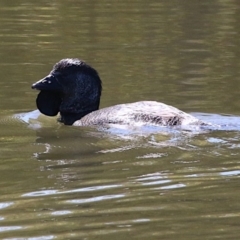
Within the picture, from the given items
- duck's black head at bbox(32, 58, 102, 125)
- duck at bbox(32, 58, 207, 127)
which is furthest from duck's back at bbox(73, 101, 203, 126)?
duck's black head at bbox(32, 58, 102, 125)

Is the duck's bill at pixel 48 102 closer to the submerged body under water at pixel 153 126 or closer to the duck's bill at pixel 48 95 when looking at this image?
the duck's bill at pixel 48 95

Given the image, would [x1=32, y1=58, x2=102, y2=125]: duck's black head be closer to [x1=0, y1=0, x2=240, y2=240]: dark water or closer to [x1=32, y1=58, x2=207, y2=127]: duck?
[x1=32, y1=58, x2=207, y2=127]: duck

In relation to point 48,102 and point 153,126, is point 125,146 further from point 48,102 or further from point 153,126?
point 48,102

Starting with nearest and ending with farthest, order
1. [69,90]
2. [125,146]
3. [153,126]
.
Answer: [125,146] < [153,126] < [69,90]

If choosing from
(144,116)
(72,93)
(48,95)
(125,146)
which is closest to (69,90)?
(72,93)

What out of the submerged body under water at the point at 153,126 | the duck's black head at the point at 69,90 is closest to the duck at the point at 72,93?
the duck's black head at the point at 69,90

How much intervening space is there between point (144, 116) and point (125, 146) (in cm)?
110

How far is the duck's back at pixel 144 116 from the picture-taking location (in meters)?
10.4

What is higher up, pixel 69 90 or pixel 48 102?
pixel 69 90

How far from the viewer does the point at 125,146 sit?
955 cm

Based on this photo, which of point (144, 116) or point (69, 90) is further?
point (69, 90)

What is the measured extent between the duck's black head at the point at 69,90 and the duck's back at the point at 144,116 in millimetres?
926

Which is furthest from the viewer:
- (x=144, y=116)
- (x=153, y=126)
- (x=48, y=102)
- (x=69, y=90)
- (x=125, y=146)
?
(x=69, y=90)

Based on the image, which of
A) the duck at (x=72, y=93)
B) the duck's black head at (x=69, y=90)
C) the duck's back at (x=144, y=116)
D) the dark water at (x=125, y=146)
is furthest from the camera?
the duck's black head at (x=69, y=90)
